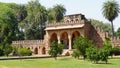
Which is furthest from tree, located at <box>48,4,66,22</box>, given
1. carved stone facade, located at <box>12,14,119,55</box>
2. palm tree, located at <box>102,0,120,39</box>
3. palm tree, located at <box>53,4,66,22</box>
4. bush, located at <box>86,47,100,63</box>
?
bush, located at <box>86,47,100,63</box>

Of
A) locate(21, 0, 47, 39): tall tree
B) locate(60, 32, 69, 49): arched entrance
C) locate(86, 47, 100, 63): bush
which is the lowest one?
locate(86, 47, 100, 63): bush

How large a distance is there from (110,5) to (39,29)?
22198 millimetres

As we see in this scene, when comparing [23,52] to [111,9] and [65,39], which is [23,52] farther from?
[111,9]

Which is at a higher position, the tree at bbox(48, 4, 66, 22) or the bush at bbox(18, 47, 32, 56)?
the tree at bbox(48, 4, 66, 22)

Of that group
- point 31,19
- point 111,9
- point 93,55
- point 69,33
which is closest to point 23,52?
point 69,33

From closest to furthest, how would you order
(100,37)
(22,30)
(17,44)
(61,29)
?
(100,37), (61,29), (17,44), (22,30)

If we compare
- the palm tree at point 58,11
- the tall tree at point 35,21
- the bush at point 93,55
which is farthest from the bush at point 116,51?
the tall tree at point 35,21

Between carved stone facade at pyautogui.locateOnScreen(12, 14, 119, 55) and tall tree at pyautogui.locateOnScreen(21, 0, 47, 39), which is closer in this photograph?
carved stone facade at pyautogui.locateOnScreen(12, 14, 119, 55)

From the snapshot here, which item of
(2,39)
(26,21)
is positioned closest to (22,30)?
(26,21)

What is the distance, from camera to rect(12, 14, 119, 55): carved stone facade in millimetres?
47094

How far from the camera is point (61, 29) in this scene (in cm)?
5000

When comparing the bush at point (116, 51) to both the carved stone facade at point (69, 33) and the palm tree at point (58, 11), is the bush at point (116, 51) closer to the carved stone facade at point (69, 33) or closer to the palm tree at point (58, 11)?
the carved stone facade at point (69, 33)

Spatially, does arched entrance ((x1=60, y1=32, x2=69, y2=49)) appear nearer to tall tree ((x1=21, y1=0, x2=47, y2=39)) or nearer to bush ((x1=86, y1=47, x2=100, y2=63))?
tall tree ((x1=21, y1=0, x2=47, y2=39))

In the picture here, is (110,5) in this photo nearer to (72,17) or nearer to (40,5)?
(72,17)
